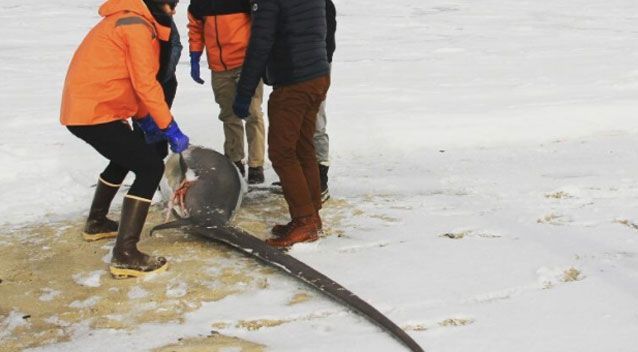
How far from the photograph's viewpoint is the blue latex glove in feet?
14.3

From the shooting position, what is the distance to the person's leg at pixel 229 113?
530 centimetres

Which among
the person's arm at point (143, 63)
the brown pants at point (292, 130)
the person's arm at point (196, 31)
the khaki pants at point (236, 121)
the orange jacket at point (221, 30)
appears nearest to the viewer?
the person's arm at point (143, 63)

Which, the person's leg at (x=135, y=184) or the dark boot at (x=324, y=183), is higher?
the person's leg at (x=135, y=184)

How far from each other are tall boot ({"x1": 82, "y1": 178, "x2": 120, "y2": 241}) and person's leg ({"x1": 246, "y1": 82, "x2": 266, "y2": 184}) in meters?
1.28

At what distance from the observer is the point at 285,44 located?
4141 millimetres

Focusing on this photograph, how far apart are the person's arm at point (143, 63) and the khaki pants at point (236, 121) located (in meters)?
1.51

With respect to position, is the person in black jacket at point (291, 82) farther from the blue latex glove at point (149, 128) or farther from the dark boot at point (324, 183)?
the dark boot at point (324, 183)

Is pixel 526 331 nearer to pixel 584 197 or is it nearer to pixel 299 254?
pixel 299 254

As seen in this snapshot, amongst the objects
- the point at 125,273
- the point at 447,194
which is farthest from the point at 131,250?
the point at 447,194

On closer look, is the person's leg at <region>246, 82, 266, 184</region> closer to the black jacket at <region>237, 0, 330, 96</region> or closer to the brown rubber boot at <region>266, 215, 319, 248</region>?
the black jacket at <region>237, 0, 330, 96</region>

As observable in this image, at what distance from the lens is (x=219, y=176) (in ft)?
15.5

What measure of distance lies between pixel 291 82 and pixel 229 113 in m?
1.34

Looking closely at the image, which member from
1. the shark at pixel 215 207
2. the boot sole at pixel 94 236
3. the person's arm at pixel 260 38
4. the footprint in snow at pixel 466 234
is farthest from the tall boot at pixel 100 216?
the footprint in snow at pixel 466 234

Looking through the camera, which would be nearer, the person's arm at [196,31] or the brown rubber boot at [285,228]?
the brown rubber boot at [285,228]
